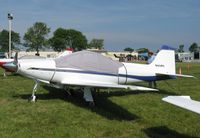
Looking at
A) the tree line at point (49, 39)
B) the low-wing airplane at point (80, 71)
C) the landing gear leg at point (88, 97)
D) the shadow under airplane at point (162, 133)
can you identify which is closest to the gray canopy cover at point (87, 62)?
the low-wing airplane at point (80, 71)

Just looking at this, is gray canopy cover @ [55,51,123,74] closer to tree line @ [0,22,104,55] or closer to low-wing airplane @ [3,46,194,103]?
low-wing airplane @ [3,46,194,103]

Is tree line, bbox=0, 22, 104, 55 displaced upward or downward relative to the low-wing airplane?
upward

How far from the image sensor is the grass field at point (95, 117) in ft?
21.6

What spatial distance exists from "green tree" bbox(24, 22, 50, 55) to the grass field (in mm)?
103870

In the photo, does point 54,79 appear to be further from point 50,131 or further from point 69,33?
point 69,33

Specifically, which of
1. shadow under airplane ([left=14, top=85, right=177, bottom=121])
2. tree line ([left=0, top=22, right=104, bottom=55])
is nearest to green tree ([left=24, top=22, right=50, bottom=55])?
tree line ([left=0, top=22, right=104, bottom=55])

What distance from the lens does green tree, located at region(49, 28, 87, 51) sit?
390 feet

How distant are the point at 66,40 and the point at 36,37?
12.4 metres

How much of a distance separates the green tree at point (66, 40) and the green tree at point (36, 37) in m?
5.64

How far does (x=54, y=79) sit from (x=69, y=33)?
111242 mm

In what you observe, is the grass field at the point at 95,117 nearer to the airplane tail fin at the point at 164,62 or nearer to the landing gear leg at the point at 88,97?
the landing gear leg at the point at 88,97

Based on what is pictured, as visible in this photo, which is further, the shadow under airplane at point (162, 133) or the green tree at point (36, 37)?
the green tree at point (36, 37)

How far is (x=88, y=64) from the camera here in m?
10.3

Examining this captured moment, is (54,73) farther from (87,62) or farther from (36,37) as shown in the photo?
(36,37)
